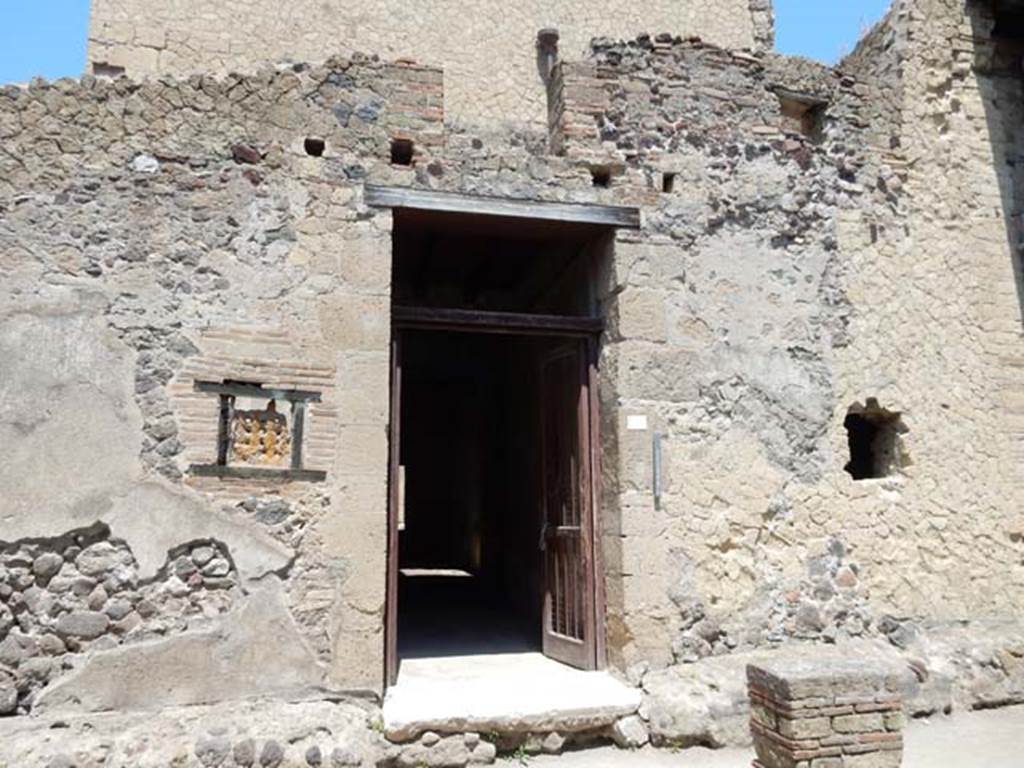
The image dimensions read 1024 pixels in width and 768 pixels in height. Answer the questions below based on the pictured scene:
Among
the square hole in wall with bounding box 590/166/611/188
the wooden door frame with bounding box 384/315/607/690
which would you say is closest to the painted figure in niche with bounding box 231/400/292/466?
the wooden door frame with bounding box 384/315/607/690

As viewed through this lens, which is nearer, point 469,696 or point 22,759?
point 22,759

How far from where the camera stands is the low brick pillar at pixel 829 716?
3854 millimetres

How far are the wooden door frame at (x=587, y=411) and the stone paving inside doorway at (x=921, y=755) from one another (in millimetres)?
762

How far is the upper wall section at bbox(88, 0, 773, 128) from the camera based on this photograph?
31.7 ft

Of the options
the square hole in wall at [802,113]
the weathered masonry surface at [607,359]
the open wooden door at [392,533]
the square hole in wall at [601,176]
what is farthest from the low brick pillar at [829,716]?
the square hole in wall at [802,113]

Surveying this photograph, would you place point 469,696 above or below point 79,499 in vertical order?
below

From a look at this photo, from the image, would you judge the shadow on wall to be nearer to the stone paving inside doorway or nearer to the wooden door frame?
the stone paving inside doorway

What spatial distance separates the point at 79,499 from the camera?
4.46 m

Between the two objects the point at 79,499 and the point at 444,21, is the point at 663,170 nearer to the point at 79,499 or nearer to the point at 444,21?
the point at 79,499

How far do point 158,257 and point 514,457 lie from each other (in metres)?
4.02

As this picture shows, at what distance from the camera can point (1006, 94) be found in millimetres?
6797

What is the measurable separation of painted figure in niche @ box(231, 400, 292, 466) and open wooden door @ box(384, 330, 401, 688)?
2.09 feet

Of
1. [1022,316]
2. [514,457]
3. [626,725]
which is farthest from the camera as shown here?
[514,457]

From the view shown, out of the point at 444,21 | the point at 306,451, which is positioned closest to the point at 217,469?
the point at 306,451
